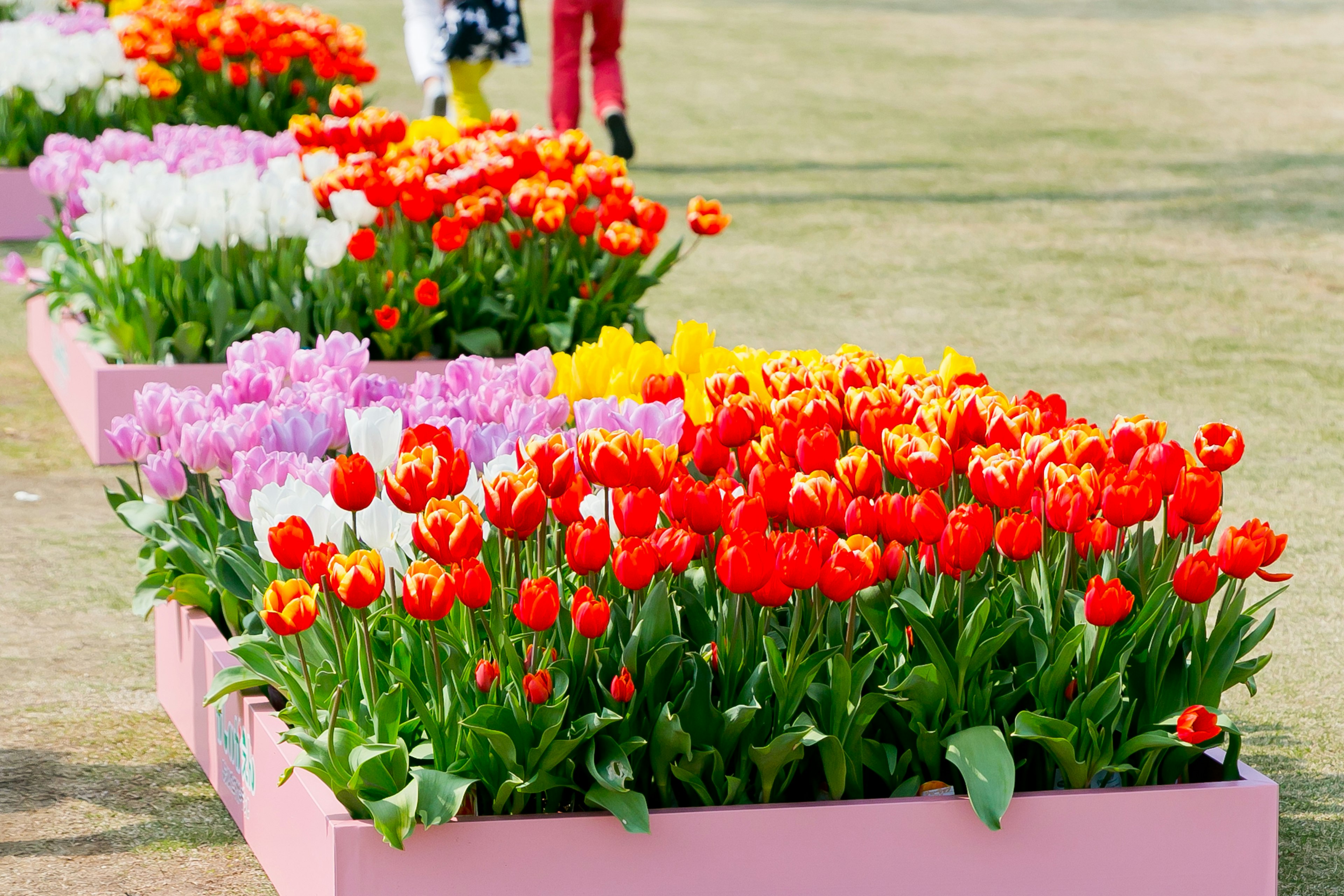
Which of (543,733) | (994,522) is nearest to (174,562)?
(543,733)

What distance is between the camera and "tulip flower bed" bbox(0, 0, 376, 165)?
28.5 ft

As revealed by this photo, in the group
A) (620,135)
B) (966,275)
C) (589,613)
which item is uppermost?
(589,613)

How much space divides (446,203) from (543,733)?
3.09 m

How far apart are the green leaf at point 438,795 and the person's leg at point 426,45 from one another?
6.47 meters

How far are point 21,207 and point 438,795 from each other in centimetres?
706

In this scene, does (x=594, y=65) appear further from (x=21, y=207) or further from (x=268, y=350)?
(x=268, y=350)

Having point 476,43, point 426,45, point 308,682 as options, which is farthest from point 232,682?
point 426,45

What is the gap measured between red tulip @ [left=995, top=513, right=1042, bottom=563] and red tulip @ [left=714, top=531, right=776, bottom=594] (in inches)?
14.0

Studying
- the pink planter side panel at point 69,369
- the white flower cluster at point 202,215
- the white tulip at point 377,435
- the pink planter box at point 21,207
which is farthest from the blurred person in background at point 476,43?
the white tulip at point 377,435

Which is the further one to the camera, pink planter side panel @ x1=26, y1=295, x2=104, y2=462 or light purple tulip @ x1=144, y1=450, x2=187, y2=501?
pink planter side panel @ x1=26, y1=295, x2=104, y2=462

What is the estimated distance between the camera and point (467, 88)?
831cm

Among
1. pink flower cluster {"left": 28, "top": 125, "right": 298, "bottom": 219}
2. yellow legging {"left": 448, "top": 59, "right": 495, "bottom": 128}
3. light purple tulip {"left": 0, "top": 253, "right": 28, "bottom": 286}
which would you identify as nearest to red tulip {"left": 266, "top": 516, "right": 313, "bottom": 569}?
light purple tulip {"left": 0, "top": 253, "right": 28, "bottom": 286}

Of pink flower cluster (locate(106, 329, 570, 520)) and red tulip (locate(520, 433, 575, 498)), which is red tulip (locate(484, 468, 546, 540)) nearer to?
red tulip (locate(520, 433, 575, 498))

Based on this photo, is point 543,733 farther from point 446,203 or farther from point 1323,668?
point 446,203
